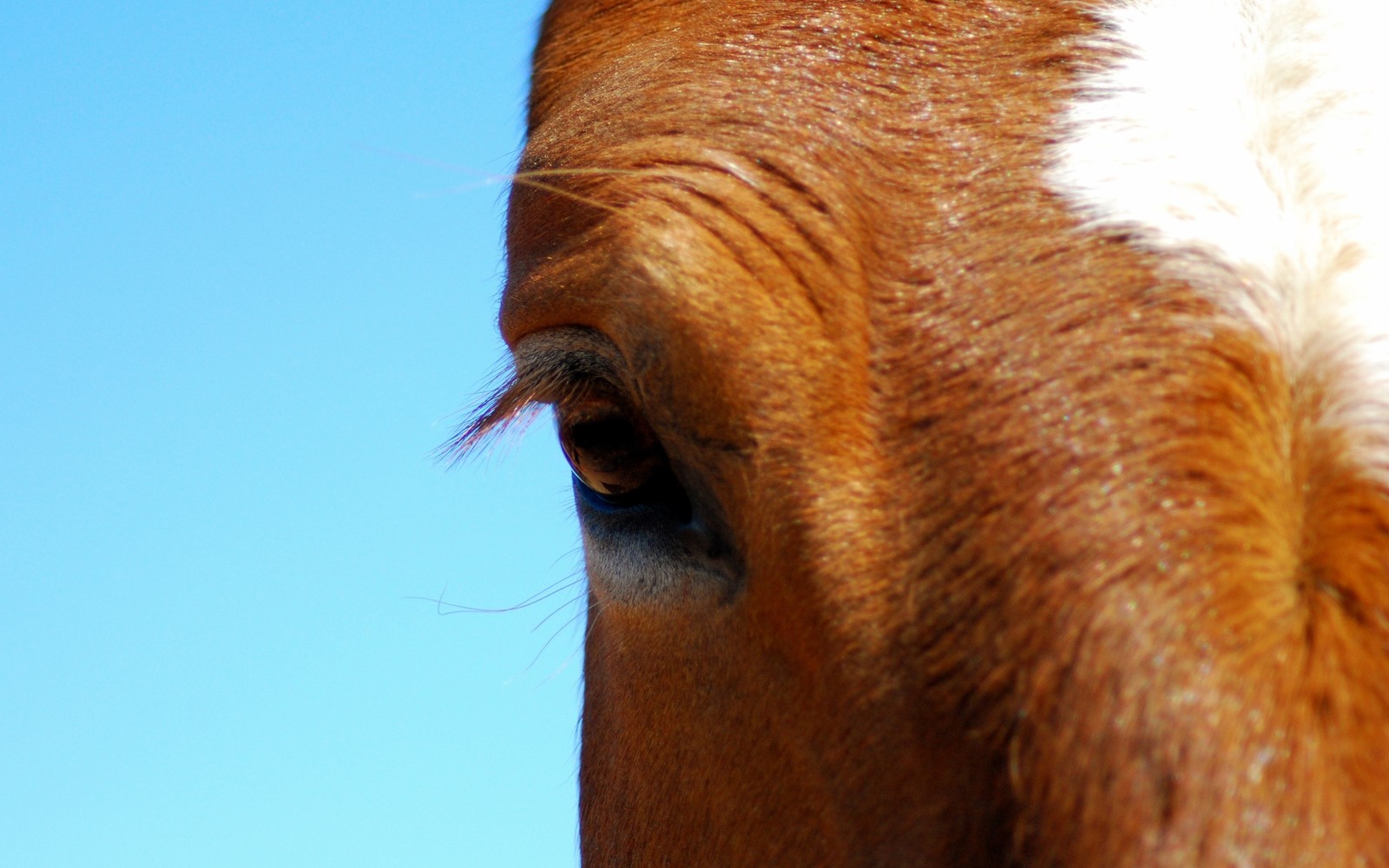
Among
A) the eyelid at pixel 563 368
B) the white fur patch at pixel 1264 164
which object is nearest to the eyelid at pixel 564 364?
the eyelid at pixel 563 368

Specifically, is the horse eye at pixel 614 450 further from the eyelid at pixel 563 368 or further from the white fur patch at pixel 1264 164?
the white fur patch at pixel 1264 164

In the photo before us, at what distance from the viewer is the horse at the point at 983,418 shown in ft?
4.49

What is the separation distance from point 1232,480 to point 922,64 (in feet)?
2.63

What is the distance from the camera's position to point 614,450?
2086 mm

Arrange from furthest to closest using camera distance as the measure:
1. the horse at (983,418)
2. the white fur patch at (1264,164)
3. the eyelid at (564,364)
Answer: the eyelid at (564,364)
the white fur patch at (1264,164)
the horse at (983,418)

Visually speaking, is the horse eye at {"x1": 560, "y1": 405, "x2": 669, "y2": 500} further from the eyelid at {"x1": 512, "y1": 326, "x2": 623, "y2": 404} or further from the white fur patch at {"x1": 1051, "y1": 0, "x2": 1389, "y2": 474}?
the white fur patch at {"x1": 1051, "y1": 0, "x2": 1389, "y2": 474}

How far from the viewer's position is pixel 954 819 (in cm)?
150

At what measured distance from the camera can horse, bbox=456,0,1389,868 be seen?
53.9 inches

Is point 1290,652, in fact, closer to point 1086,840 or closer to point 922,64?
point 1086,840

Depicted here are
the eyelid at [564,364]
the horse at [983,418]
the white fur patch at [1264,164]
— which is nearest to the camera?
the horse at [983,418]

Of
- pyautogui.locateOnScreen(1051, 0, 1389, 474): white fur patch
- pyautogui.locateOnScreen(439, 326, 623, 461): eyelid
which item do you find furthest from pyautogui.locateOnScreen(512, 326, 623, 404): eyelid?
pyautogui.locateOnScreen(1051, 0, 1389, 474): white fur patch

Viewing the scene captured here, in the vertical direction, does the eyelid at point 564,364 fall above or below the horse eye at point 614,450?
above

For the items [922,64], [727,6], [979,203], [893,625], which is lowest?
[893,625]

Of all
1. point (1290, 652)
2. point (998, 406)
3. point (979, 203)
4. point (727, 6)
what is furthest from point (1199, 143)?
point (727, 6)
